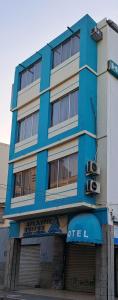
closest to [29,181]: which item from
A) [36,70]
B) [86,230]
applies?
[86,230]

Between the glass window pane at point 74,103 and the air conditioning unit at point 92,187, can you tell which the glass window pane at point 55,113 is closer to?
the glass window pane at point 74,103

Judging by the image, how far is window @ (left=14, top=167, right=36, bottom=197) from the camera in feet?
76.2

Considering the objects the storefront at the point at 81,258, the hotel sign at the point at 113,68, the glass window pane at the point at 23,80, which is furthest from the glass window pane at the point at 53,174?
the glass window pane at the point at 23,80

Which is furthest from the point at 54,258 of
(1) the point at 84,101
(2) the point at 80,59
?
(2) the point at 80,59

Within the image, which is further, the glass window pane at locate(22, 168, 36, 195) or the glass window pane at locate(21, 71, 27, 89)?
the glass window pane at locate(21, 71, 27, 89)

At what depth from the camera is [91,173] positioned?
18828mm

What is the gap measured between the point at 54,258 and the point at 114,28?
14.6m

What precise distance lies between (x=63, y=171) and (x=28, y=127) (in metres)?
5.25

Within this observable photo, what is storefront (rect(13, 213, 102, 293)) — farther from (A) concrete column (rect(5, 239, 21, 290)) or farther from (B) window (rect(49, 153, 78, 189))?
(B) window (rect(49, 153, 78, 189))

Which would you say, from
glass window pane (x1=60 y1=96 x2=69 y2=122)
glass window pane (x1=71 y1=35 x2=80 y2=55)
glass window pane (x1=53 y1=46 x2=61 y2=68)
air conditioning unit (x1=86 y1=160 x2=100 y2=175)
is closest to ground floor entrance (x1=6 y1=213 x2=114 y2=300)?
air conditioning unit (x1=86 y1=160 x2=100 y2=175)

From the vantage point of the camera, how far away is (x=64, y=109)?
2227 cm

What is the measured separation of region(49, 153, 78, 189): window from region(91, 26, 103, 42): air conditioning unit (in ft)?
21.7

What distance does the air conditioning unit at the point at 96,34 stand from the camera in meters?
21.2

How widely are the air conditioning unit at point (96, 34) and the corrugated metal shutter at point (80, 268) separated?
1189 cm
